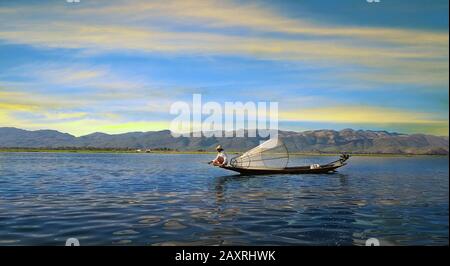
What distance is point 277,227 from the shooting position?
48.2ft

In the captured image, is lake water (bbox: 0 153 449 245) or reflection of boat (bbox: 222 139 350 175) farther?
reflection of boat (bbox: 222 139 350 175)

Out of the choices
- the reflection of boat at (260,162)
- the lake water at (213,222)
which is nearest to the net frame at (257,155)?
the reflection of boat at (260,162)

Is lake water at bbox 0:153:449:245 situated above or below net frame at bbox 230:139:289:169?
below

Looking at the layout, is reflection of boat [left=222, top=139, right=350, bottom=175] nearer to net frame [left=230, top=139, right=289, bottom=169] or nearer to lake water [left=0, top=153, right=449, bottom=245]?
net frame [left=230, top=139, right=289, bottom=169]

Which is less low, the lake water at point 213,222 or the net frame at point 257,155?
the net frame at point 257,155

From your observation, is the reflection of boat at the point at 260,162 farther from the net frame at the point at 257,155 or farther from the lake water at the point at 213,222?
the lake water at the point at 213,222

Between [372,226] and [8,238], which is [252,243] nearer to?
[372,226]

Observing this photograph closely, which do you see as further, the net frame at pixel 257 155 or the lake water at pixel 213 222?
the net frame at pixel 257 155

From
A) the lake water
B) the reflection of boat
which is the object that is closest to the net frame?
the reflection of boat

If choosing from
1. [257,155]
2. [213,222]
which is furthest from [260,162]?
[213,222]
